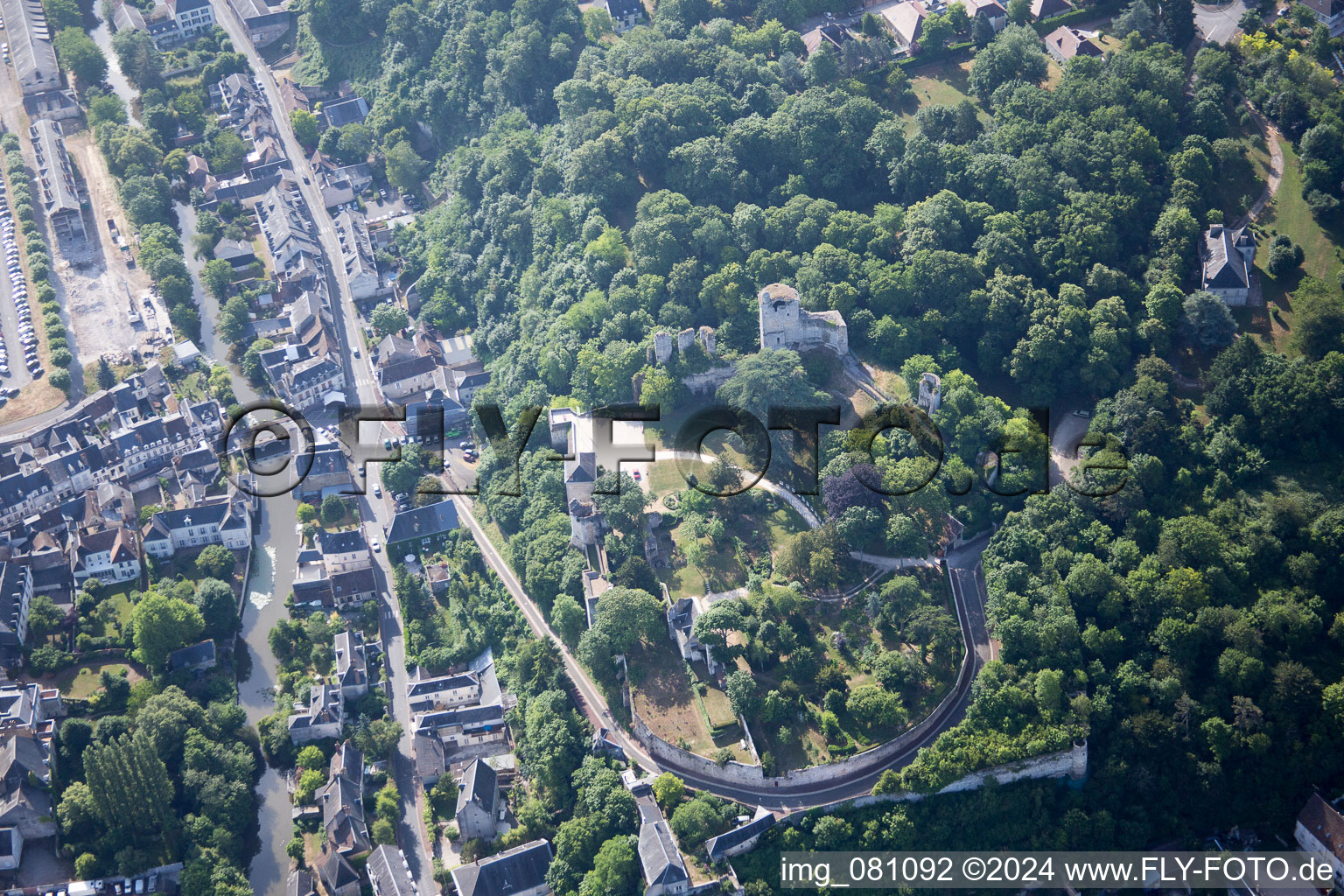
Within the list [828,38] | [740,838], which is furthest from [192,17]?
[740,838]

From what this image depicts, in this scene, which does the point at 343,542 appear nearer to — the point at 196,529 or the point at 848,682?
the point at 196,529

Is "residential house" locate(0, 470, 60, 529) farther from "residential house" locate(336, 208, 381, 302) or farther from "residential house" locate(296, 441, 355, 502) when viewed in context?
"residential house" locate(336, 208, 381, 302)

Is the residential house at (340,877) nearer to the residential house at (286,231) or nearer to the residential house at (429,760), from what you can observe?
the residential house at (429,760)

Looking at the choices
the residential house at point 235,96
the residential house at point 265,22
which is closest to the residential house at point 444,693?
the residential house at point 235,96

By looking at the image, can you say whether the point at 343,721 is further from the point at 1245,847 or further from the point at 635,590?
the point at 1245,847

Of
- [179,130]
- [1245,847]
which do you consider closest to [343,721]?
[1245,847]

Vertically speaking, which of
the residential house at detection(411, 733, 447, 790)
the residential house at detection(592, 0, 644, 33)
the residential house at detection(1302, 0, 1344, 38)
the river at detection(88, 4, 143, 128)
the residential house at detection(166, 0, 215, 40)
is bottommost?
the residential house at detection(411, 733, 447, 790)

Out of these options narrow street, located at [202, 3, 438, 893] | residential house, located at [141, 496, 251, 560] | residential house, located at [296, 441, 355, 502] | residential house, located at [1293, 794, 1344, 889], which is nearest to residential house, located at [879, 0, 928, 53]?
narrow street, located at [202, 3, 438, 893]
